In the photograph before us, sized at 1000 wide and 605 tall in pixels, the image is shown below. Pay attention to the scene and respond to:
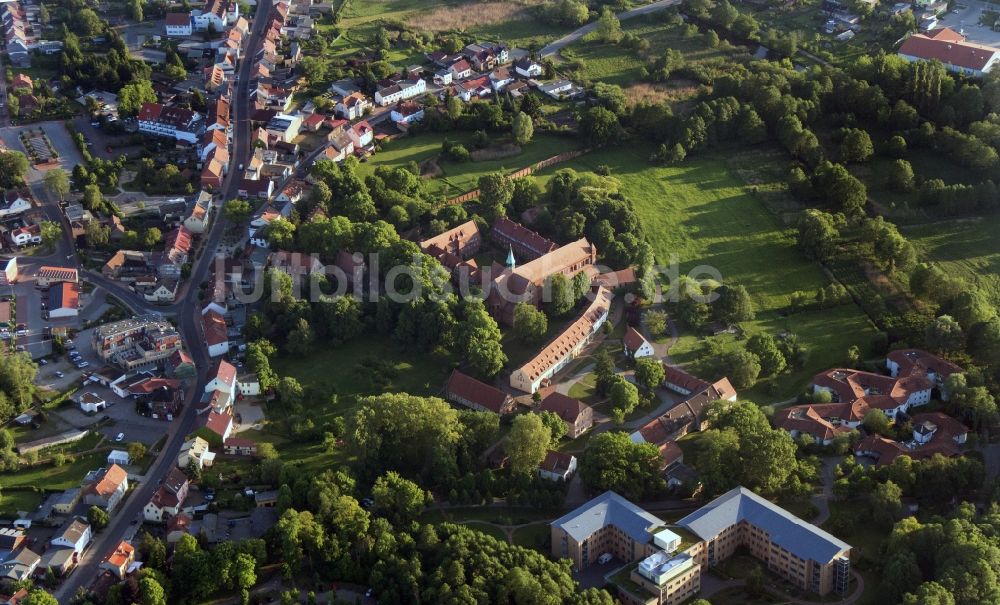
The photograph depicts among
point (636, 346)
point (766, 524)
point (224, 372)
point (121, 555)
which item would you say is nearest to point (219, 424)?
→ point (224, 372)

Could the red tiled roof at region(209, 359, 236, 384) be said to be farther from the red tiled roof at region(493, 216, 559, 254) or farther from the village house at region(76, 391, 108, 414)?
the red tiled roof at region(493, 216, 559, 254)

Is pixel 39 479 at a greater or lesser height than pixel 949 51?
lesser

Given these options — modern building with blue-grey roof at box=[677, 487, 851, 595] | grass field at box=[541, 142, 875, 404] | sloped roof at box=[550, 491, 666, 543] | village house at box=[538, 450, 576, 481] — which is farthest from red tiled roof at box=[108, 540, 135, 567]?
grass field at box=[541, 142, 875, 404]

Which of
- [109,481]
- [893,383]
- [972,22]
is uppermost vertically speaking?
[972,22]

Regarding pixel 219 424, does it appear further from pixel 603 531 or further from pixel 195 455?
pixel 603 531

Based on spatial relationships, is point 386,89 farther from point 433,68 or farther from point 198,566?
point 198,566

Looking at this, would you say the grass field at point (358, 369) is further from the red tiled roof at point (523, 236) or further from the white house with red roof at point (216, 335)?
the red tiled roof at point (523, 236)
